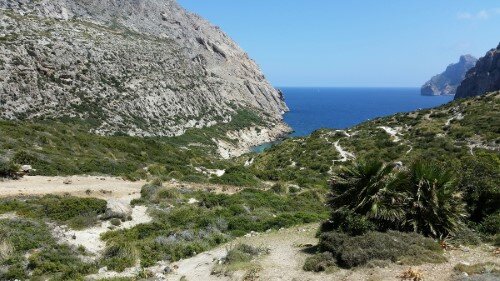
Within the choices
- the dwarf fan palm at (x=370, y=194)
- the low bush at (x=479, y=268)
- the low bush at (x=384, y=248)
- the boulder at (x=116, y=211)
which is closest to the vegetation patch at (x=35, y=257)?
the boulder at (x=116, y=211)

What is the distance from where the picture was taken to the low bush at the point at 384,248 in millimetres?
12234

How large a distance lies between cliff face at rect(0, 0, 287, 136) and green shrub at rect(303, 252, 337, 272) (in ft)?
219

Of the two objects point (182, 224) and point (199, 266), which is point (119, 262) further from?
point (182, 224)

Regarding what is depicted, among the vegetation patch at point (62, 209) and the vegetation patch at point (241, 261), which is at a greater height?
the vegetation patch at point (62, 209)

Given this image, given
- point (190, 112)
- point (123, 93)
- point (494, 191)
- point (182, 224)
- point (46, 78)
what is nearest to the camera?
point (494, 191)

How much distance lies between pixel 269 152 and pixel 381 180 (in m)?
46.9

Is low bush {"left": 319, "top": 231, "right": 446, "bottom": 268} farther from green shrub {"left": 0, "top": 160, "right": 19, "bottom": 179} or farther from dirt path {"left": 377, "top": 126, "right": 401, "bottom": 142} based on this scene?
dirt path {"left": 377, "top": 126, "right": 401, "bottom": 142}

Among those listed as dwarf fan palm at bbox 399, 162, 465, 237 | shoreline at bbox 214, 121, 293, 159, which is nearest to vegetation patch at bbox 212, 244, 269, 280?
dwarf fan palm at bbox 399, 162, 465, 237

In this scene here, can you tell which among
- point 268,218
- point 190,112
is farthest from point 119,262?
point 190,112

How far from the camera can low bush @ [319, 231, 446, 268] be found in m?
12.2

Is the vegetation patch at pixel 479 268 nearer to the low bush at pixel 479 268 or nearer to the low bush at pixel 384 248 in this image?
the low bush at pixel 479 268

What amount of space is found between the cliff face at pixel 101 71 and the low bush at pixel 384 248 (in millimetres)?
67368

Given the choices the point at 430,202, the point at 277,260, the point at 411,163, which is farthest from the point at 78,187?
the point at 430,202

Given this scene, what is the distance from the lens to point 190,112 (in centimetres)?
11106
